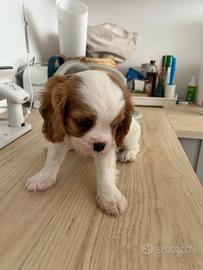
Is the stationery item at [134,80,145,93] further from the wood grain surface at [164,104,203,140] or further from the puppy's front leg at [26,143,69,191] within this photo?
the puppy's front leg at [26,143,69,191]

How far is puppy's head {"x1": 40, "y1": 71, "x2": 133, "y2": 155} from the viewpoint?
1.62ft

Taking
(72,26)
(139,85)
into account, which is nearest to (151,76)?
(139,85)

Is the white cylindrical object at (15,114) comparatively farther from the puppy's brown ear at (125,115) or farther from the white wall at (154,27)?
the white wall at (154,27)

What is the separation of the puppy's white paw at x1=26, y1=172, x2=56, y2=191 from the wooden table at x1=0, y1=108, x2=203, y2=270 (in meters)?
0.01

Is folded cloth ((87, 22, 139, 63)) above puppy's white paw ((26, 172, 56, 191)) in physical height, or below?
above

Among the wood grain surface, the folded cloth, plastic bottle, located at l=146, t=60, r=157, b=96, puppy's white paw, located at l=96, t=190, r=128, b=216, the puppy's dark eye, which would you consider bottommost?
puppy's white paw, located at l=96, t=190, r=128, b=216

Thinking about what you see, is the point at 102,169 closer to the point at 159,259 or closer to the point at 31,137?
the point at 159,259

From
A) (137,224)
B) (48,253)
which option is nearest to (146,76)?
(137,224)

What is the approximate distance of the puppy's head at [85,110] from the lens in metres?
0.49

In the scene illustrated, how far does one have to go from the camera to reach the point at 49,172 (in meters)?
0.58

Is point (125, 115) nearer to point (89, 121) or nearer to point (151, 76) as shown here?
point (89, 121)

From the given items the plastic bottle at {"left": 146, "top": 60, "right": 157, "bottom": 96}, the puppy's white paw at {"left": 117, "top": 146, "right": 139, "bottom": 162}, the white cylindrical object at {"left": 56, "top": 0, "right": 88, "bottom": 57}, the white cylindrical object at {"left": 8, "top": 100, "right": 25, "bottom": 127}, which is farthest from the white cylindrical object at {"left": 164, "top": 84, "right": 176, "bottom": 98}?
the white cylindrical object at {"left": 8, "top": 100, "right": 25, "bottom": 127}

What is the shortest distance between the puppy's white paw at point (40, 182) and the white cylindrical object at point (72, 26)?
3.22 feet

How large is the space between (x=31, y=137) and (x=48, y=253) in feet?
1.76
